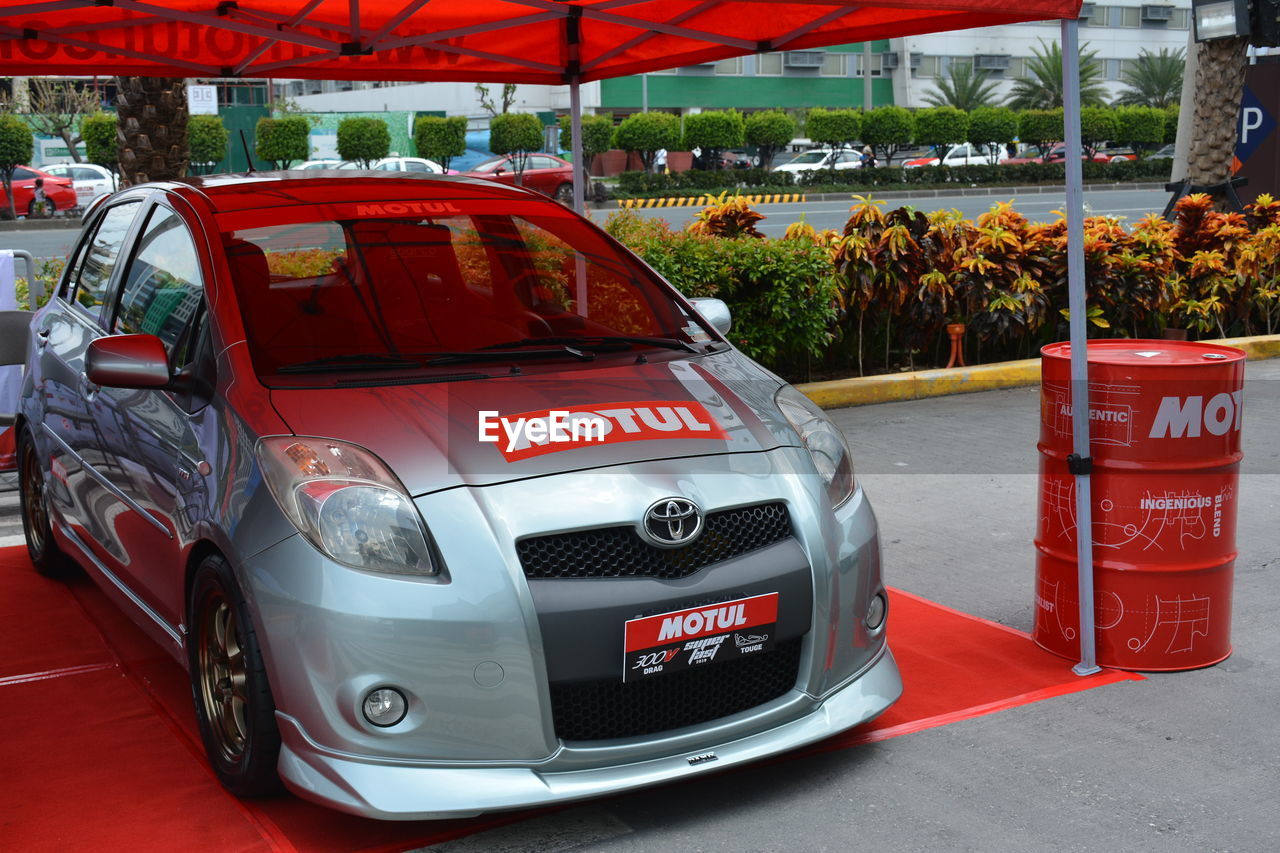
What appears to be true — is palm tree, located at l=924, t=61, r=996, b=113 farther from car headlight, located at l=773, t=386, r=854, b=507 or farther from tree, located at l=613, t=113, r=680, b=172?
car headlight, located at l=773, t=386, r=854, b=507

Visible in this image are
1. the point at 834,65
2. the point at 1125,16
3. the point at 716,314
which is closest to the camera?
the point at 716,314

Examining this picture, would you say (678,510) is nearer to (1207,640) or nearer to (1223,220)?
(1207,640)

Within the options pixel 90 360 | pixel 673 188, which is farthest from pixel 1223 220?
pixel 673 188

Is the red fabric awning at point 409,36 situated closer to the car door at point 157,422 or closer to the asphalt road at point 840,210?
the car door at point 157,422

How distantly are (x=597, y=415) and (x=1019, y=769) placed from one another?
1532 mm

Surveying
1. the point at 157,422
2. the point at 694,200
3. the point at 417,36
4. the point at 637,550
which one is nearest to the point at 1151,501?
the point at 637,550

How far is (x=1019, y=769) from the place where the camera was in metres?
3.78

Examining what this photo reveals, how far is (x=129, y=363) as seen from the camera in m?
3.81

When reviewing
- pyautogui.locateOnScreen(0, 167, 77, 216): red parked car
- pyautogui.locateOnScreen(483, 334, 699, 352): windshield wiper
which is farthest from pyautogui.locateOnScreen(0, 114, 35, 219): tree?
pyautogui.locateOnScreen(483, 334, 699, 352): windshield wiper

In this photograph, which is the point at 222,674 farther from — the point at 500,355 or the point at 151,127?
the point at 151,127

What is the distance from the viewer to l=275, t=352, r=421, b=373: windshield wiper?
381 cm

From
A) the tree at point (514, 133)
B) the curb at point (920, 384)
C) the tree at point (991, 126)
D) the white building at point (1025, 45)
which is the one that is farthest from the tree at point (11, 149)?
the white building at point (1025, 45)

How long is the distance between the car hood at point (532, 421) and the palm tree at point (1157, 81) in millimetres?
59931

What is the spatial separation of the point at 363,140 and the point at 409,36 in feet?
113
